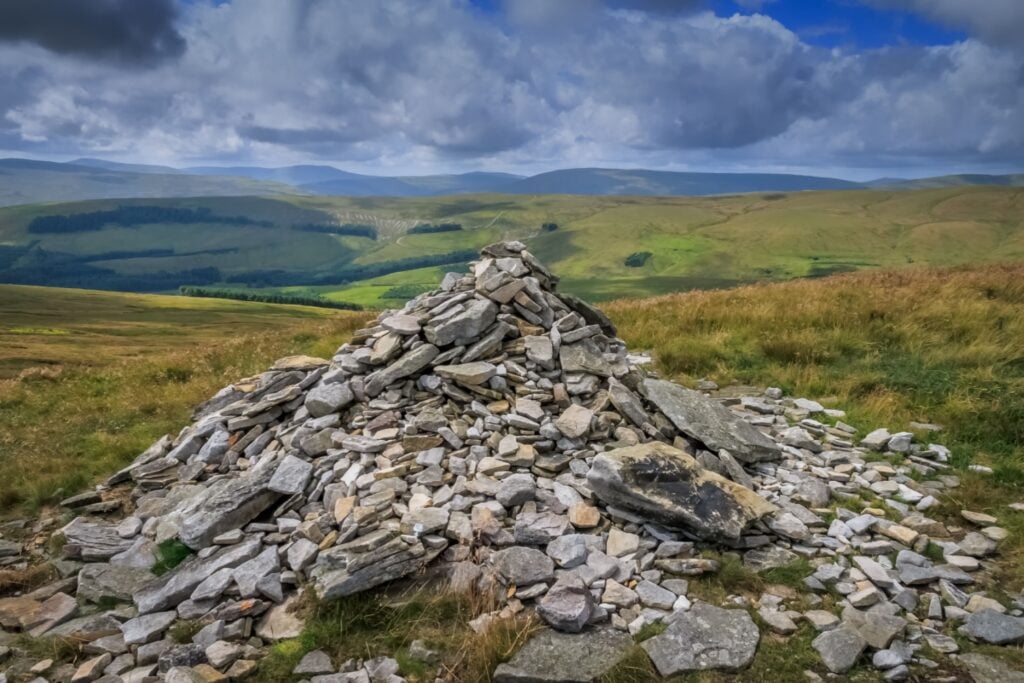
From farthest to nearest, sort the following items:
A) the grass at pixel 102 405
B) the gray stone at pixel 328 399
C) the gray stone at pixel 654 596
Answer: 1. the grass at pixel 102 405
2. the gray stone at pixel 328 399
3. the gray stone at pixel 654 596

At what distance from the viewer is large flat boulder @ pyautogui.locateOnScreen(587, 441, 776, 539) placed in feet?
24.6

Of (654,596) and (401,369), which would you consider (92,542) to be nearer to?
(401,369)

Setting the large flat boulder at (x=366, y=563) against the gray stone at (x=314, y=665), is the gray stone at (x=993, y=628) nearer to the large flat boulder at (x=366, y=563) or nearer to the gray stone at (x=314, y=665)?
the large flat boulder at (x=366, y=563)

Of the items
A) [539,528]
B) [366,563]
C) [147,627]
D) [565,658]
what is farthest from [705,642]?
[147,627]

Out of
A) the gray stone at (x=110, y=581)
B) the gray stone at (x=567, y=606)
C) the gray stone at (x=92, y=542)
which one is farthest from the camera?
the gray stone at (x=92, y=542)

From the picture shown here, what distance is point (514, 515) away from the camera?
26.4ft

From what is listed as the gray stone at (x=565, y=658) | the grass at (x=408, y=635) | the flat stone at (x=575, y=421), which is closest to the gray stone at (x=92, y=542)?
the grass at (x=408, y=635)

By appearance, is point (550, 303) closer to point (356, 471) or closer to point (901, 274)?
point (356, 471)

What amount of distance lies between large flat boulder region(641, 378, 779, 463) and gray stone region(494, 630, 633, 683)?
4173mm

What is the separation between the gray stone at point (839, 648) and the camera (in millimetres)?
5645

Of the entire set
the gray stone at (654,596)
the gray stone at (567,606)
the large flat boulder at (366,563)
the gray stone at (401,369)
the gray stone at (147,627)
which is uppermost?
the gray stone at (401,369)

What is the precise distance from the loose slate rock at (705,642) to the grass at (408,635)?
1356 millimetres

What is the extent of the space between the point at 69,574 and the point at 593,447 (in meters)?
7.75

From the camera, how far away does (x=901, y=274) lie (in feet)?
73.2
